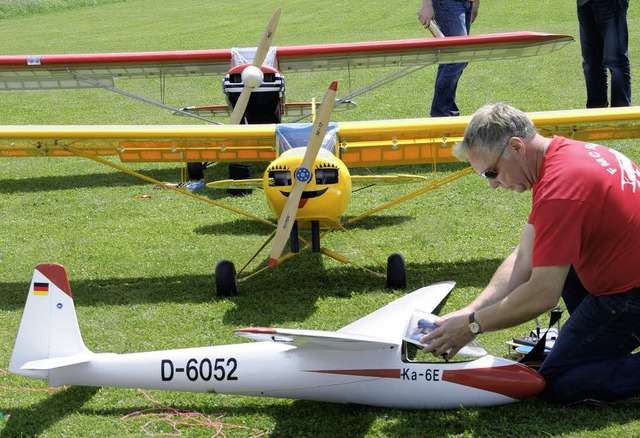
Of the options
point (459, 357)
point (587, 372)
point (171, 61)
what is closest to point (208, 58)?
point (171, 61)

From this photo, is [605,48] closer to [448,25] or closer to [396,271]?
[448,25]

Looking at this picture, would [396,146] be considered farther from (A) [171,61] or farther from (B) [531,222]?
(A) [171,61]

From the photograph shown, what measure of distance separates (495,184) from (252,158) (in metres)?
4.16

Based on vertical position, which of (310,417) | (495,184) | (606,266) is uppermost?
(495,184)

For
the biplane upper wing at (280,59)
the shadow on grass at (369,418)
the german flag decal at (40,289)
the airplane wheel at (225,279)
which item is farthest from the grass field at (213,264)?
the biplane upper wing at (280,59)

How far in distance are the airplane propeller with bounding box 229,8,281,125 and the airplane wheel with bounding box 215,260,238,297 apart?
3.20 meters

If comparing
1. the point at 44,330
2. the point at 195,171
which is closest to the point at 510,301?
the point at 44,330

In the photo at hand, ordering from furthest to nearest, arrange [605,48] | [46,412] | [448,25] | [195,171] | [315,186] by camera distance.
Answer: [448,25], [195,171], [605,48], [315,186], [46,412]

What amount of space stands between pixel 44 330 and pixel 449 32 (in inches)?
344

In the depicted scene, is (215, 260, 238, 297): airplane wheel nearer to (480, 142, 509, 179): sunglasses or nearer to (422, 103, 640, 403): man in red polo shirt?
(422, 103, 640, 403): man in red polo shirt

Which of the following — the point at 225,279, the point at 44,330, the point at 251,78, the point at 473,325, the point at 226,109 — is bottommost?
the point at 225,279

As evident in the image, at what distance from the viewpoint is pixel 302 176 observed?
6461mm

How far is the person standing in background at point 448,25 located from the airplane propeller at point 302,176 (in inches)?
226

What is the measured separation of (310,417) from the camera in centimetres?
486
